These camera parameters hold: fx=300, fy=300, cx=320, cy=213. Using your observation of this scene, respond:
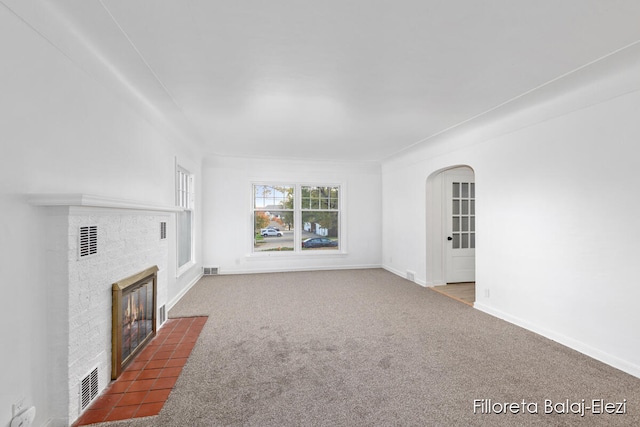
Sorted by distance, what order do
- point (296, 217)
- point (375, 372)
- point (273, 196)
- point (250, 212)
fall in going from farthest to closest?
point (296, 217), point (273, 196), point (250, 212), point (375, 372)

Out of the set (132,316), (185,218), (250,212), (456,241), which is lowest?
(132,316)

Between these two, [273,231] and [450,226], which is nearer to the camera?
[450,226]

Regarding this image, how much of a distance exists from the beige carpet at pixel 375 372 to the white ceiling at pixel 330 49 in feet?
8.24

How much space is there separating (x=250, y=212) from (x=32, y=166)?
485 cm

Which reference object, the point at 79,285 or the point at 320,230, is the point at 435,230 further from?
the point at 79,285

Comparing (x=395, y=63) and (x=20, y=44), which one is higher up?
(x=395, y=63)

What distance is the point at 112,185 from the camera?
8.50ft

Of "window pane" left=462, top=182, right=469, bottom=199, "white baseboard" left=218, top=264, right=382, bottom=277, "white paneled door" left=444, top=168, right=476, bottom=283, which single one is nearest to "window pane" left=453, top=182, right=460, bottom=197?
"white paneled door" left=444, top=168, right=476, bottom=283

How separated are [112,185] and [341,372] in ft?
8.24


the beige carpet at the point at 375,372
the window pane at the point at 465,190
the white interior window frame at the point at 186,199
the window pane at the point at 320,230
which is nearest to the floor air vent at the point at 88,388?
the beige carpet at the point at 375,372

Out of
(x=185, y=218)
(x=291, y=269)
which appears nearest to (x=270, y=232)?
(x=291, y=269)

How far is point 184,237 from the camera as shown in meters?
5.14

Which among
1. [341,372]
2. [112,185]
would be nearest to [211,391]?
[341,372]

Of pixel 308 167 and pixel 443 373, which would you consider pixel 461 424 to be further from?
pixel 308 167
